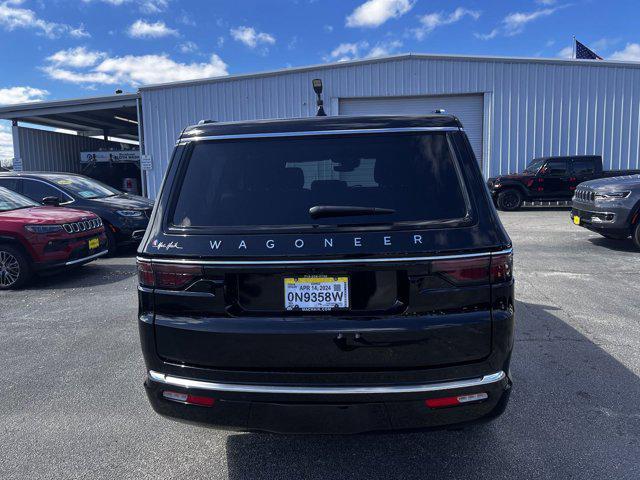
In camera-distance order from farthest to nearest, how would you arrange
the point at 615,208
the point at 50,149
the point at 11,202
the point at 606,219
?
the point at 50,149 → the point at 606,219 → the point at 615,208 → the point at 11,202

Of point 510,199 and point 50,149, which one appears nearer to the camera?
point 510,199

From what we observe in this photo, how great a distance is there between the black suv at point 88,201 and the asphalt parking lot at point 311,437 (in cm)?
358

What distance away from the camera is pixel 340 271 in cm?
222

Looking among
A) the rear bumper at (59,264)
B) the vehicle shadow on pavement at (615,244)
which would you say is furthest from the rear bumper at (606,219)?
the rear bumper at (59,264)

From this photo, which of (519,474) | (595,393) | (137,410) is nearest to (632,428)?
(595,393)

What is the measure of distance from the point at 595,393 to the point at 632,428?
0.47 meters

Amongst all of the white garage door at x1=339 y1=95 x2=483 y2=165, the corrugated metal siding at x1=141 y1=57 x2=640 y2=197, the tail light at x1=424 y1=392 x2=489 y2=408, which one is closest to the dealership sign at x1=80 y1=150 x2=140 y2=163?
the corrugated metal siding at x1=141 y1=57 x2=640 y2=197

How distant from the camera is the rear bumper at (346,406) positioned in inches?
85.7

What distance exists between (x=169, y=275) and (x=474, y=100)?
18019 mm

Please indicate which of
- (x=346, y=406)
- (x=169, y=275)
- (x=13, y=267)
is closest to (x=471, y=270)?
(x=346, y=406)

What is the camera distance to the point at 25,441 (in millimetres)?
2979

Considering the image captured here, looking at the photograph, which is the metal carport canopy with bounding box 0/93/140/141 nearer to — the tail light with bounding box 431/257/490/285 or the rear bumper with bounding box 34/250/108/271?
the rear bumper with bounding box 34/250/108/271

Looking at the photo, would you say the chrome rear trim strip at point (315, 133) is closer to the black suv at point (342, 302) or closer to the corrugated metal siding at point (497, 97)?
the black suv at point (342, 302)

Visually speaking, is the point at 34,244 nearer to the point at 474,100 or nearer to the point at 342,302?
the point at 342,302
